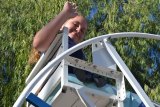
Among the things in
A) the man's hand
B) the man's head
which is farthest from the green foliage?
the man's hand

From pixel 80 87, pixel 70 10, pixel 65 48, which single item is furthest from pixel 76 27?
pixel 80 87

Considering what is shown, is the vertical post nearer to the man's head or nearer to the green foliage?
the man's head

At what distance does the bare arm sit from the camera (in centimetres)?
285

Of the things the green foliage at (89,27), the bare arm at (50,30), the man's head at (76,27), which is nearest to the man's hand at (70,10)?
the bare arm at (50,30)

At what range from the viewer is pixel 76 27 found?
127 inches

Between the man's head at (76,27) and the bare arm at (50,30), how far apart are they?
269 millimetres

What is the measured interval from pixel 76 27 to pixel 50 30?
393mm

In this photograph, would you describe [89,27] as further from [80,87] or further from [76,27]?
[80,87]

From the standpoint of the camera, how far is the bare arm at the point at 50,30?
2.85m

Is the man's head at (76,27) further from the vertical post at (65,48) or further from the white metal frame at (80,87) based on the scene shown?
the white metal frame at (80,87)

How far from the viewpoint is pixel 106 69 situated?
274 centimetres

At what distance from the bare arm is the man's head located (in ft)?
0.88

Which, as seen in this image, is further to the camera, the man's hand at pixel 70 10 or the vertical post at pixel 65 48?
the man's hand at pixel 70 10

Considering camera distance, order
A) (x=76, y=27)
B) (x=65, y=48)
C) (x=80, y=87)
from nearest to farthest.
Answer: (x=80, y=87)
(x=65, y=48)
(x=76, y=27)
